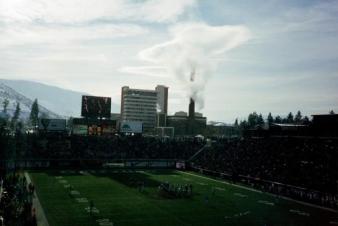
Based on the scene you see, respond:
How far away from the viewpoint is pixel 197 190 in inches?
2266

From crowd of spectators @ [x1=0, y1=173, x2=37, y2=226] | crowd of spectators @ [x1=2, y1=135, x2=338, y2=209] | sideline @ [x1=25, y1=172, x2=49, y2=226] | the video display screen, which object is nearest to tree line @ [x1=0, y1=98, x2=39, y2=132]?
crowd of spectators @ [x1=2, y1=135, x2=338, y2=209]

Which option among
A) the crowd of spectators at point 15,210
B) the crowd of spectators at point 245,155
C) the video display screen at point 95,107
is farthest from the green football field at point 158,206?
the video display screen at point 95,107

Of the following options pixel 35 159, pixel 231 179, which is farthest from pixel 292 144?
pixel 35 159

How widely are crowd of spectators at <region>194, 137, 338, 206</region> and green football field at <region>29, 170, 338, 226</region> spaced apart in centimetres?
377

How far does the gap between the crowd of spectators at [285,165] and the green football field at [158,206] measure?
3768 millimetres

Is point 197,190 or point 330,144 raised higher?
point 330,144

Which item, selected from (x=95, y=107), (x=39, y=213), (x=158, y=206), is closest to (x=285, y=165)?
(x=158, y=206)

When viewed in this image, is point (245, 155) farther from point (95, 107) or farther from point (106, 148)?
point (95, 107)

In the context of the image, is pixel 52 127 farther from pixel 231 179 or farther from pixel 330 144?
pixel 330 144

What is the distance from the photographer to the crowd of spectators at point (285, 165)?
2161 inches

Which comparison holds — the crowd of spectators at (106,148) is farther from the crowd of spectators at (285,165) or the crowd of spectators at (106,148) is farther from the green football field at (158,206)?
the green football field at (158,206)

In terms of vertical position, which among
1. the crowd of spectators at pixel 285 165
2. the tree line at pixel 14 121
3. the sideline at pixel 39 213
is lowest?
the sideline at pixel 39 213

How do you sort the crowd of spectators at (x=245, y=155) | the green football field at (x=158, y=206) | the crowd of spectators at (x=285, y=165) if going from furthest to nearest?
the crowd of spectators at (x=245, y=155), the crowd of spectators at (x=285, y=165), the green football field at (x=158, y=206)

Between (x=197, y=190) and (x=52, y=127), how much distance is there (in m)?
49.4
